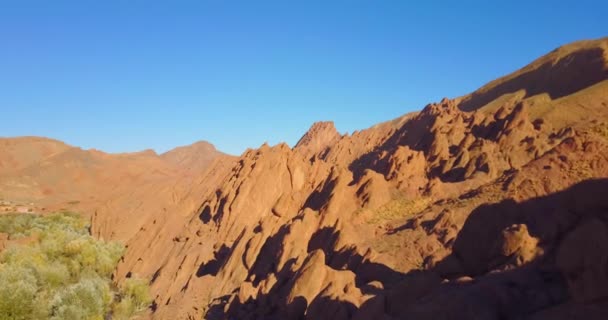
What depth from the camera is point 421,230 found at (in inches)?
1034

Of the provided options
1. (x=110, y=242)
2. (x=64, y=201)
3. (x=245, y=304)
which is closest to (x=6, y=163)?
(x=64, y=201)

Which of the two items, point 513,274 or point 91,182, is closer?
point 513,274

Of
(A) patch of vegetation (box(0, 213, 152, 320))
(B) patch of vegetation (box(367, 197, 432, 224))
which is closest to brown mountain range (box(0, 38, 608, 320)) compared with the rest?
(B) patch of vegetation (box(367, 197, 432, 224))

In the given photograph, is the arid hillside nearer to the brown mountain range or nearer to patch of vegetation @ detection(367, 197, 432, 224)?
the brown mountain range

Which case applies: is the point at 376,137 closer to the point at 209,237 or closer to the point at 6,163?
the point at 209,237

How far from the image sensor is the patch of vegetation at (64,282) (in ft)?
97.0

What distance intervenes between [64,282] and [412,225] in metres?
31.8

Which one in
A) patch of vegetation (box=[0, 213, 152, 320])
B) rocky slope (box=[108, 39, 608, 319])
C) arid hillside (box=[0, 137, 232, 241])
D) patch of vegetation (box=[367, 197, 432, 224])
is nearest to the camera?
rocky slope (box=[108, 39, 608, 319])

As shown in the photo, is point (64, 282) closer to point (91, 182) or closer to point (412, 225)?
point (412, 225)

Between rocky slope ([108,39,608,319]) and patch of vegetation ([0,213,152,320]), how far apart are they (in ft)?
7.40

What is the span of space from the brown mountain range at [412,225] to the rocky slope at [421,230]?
0.28ft

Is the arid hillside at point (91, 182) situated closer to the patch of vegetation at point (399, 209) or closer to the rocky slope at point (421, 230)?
the rocky slope at point (421, 230)

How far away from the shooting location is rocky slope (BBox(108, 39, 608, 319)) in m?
13.7

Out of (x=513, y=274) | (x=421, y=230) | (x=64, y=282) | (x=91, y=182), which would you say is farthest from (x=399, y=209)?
(x=91, y=182)
